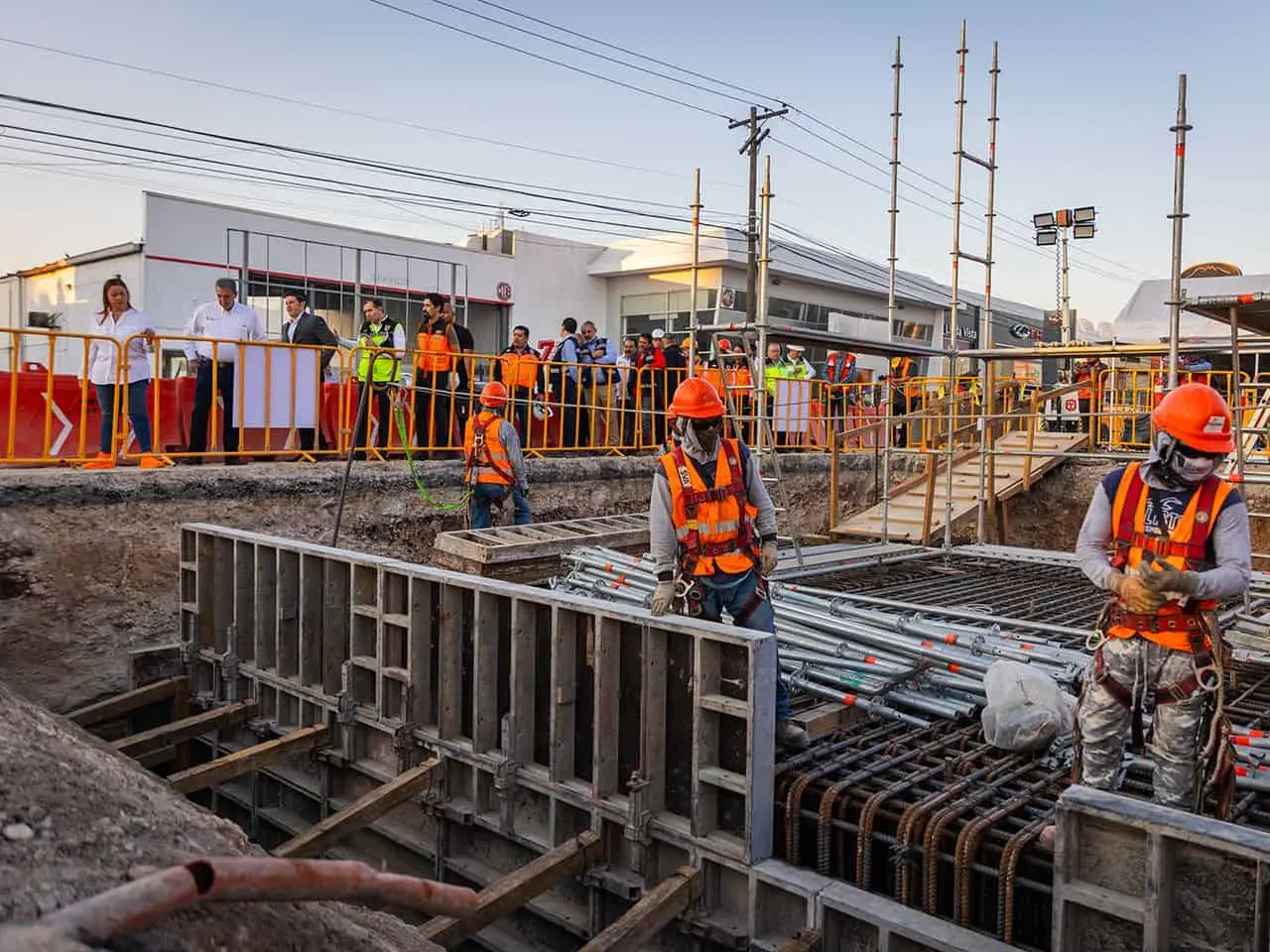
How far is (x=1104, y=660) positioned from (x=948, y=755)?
4.53 ft

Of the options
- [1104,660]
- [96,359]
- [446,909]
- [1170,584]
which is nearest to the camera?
[446,909]

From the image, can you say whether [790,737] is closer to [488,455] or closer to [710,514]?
[710,514]

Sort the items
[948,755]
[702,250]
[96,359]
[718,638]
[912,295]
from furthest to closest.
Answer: [912,295] < [702,250] < [96,359] < [948,755] < [718,638]

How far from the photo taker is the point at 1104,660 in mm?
4363

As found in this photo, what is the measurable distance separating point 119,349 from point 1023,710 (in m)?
8.03

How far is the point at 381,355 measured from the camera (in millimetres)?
11523

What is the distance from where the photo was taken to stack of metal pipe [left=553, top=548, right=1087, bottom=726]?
6152mm

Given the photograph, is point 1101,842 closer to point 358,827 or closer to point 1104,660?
point 1104,660

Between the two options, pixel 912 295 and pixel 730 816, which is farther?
pixel 912 295

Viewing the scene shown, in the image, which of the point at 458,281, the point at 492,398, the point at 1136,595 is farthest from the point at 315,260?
the point at 1136,595

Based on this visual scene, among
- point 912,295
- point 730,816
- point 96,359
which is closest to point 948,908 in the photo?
point 730,816

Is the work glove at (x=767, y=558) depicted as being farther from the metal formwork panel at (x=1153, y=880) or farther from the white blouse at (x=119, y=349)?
the white blouse at (x=119, y=349)

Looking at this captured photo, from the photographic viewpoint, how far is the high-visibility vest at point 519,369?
1280cm

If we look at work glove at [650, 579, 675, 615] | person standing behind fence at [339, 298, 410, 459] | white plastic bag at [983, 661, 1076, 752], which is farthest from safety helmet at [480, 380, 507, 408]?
white plastic bag at [983, 661, 1076, 752]
